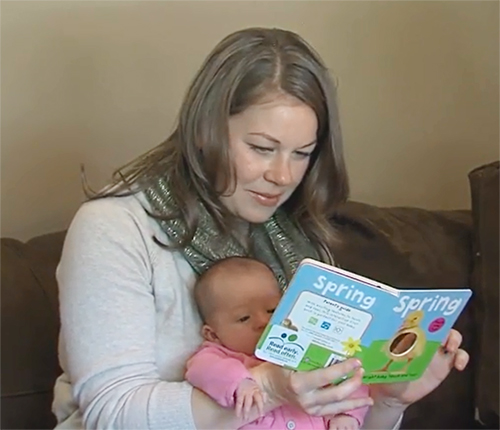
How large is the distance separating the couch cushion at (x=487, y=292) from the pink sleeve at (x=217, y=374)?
68 centimetres

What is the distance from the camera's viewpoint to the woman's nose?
52.0 inches

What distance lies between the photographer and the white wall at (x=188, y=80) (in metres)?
1.83

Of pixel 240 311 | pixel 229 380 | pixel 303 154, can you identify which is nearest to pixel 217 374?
pixel 229 380

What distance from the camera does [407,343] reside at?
1.18m

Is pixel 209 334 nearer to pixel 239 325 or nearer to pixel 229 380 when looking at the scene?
pixel 239 325

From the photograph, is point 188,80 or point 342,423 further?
point 188,80

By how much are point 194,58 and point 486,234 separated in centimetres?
74

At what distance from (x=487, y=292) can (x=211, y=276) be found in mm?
665

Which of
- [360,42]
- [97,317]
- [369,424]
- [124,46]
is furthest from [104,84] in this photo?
[369,424]

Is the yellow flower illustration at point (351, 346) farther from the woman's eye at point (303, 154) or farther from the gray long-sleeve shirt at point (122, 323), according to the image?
the woman's eye at point (303, 154)

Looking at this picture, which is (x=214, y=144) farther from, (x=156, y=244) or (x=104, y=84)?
(x=104, y=84)

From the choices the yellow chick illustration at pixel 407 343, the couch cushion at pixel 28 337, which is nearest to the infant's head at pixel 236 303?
the yellow chick illustration at pixel 407 343

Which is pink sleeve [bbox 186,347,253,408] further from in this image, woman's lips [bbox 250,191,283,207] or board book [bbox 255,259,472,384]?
woman's lips [bbox 250,191,283,207]

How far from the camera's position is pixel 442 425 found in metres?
1.77
